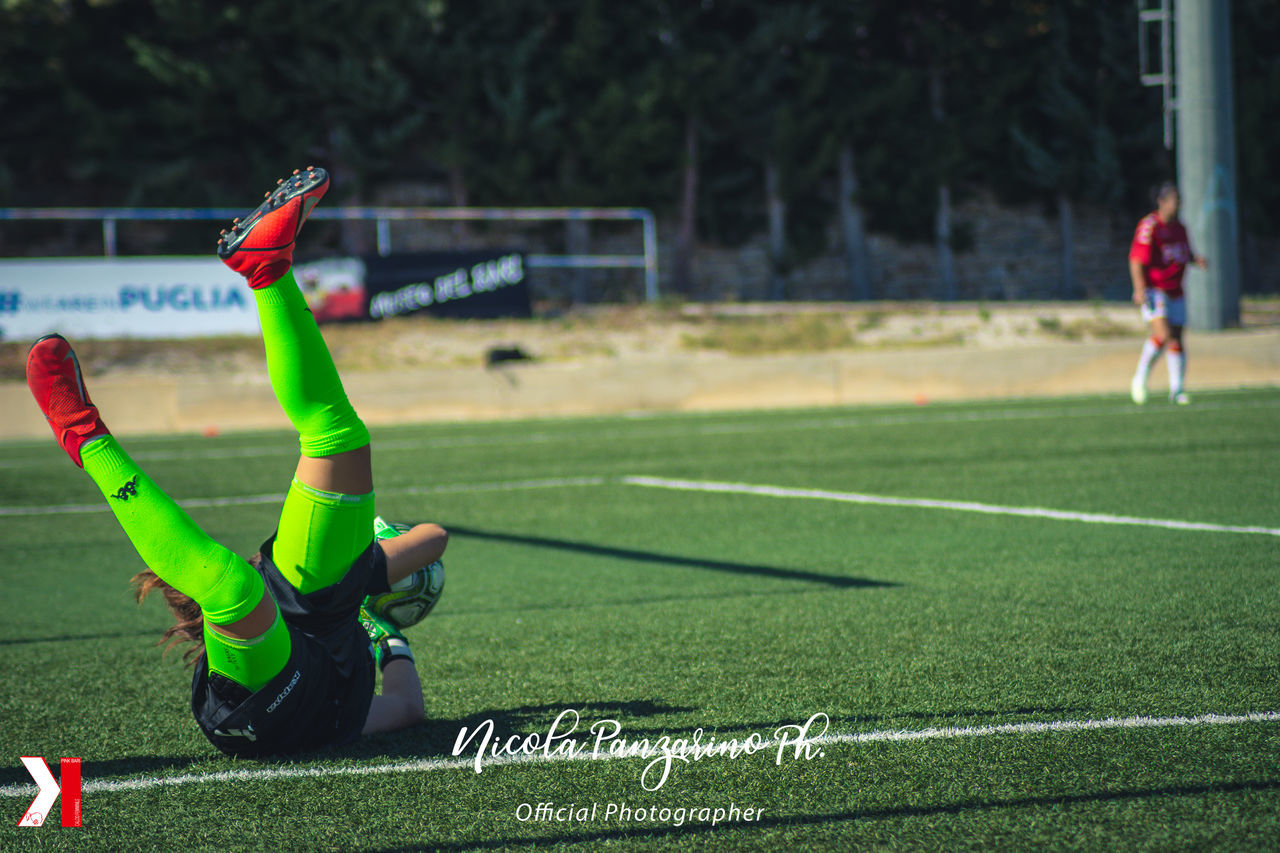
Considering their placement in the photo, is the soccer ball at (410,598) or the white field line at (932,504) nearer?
the soccer ball at (410,598)

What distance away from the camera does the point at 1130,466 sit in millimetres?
7582

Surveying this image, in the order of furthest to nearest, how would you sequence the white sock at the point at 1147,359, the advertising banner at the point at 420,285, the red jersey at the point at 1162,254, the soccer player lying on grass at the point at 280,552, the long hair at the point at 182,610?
the advertising banner at the point at 420,285, the red jersey at the point at 1162,254, the white sock at the point at 1147,359, the long hair at the point at 182,610, the soccer player lying on grass at the point at 280,552

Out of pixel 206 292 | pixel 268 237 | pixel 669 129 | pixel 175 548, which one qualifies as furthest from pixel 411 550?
pixel 669 129

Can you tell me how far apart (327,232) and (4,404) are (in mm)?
13677

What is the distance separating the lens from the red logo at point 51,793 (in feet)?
8.40

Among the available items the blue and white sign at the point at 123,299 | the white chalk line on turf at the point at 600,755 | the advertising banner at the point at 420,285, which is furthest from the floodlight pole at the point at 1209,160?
the white chalk line on turf at the point at 600,755

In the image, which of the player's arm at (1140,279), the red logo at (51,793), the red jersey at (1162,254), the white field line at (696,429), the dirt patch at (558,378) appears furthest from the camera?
the dirt patch at (558,378)

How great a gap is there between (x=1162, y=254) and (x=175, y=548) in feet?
36.4

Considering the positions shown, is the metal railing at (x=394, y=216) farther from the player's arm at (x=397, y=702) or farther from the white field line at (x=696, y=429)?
the player's arm at (x=397, y=702)

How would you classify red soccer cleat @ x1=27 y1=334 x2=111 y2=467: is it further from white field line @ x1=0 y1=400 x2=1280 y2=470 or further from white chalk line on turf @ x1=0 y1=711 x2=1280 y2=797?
white field line @ x1=0 y1=400 x2=1280 y2=470

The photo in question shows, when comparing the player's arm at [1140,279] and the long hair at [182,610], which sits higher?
the player's arm at [1140,279]

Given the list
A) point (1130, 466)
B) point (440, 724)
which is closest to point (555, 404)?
point (1130, 466)

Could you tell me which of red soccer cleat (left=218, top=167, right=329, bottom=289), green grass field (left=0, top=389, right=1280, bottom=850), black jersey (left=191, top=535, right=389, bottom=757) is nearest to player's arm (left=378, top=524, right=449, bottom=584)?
black jersey (left=191, top=535, right=389, bottom=757)

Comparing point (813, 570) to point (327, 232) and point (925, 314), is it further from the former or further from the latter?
point (327, 232)
